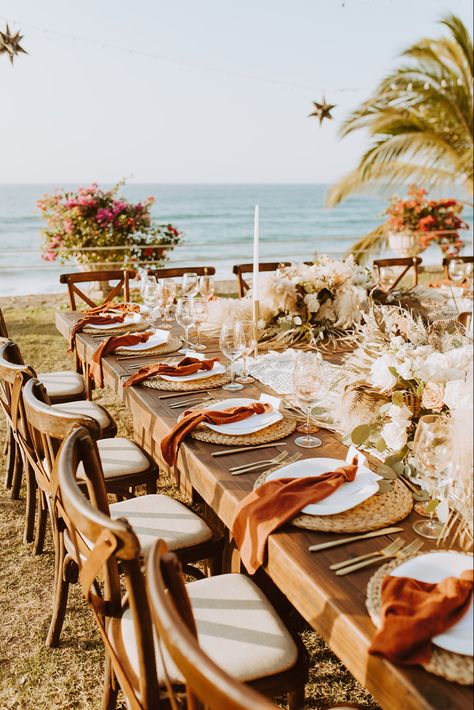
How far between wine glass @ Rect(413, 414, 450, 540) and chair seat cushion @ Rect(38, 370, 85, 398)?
2231mm

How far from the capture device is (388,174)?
965 cm

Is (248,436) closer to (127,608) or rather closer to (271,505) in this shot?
(271,505)

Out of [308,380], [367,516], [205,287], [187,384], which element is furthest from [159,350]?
[367,516]

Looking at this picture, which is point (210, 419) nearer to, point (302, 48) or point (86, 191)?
point (86, 191)

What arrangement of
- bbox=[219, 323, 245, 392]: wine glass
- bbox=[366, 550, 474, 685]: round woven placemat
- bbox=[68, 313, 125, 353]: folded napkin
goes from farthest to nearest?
bbox=[68, 313, 125, 353]: folded napkin < bbox=[219, 323, 245, 392]: wine glass < bbox=[366, 550, 474, 685]: round woven placemat

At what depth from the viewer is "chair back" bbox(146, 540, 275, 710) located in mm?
642

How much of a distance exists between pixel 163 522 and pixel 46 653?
63 centimetres

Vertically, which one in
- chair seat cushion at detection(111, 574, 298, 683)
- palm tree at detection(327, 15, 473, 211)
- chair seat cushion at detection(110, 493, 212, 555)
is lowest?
chair seat cushion at detection(111, 574, 298, 683)

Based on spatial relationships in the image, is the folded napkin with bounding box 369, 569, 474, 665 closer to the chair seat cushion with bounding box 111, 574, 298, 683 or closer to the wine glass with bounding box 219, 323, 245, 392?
the chair seat cushion with bounding box 111, 574, 298, 683

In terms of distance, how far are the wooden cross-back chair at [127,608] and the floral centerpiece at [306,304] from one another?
1472 mm

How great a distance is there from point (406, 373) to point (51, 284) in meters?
12.6

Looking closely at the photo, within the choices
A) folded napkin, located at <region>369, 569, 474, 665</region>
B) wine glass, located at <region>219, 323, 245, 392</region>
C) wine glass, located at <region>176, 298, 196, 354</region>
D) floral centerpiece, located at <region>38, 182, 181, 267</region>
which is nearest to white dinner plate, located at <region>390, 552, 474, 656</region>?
folded napkin, located at <region>369, 569, 474, 665</region>

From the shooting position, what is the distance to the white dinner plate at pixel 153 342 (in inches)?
104

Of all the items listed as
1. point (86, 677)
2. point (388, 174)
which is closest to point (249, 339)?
point (86, 677)
